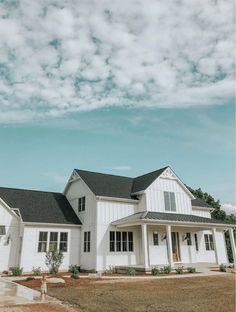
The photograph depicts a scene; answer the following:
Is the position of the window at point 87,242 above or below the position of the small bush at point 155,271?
above

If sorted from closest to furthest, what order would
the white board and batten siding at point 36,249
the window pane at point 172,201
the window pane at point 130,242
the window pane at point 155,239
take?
the white board and batten siding at point 36,249, the window pane at point 130,242, the window pane at point 155,239, the window pane at point 172,201

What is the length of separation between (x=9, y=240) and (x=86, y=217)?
242 inches

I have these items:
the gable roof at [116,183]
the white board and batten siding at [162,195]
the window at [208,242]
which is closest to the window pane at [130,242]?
the white board and batten siding at [162,195]

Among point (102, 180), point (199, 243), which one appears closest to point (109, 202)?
point (102, 180)

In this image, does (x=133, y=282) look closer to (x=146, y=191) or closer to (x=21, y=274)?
(x=21, y=274)

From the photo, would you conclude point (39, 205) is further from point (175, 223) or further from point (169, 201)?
point (169, 201)

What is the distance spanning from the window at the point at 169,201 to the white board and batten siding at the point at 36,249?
8552mm

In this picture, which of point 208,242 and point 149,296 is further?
point 208,242

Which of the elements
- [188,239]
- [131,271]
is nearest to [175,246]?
[188,239]

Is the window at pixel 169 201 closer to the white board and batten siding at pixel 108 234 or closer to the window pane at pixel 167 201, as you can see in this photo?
the window pane at pixel 167 201

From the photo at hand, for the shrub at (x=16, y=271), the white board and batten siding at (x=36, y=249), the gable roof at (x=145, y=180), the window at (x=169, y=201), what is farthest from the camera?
the window at (x=169, y=201)

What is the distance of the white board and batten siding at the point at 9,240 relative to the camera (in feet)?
67.7

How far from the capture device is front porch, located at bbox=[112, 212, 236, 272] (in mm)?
21016

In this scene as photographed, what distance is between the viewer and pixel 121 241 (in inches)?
894
